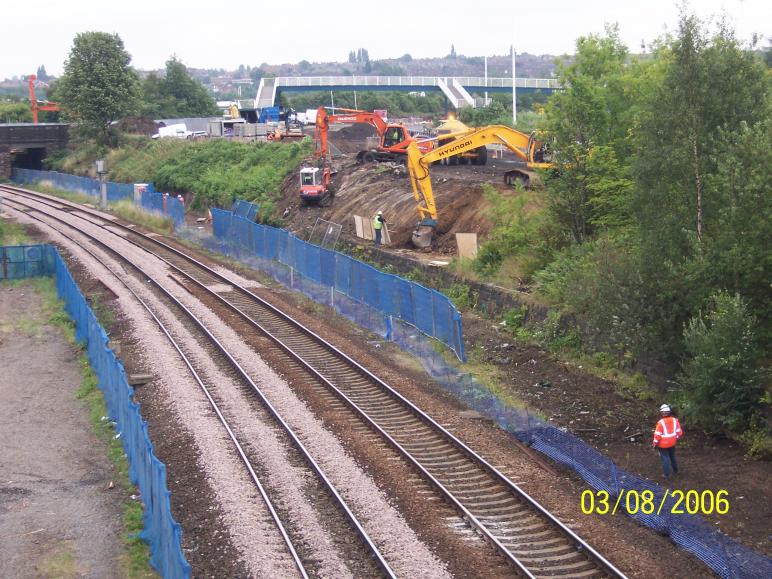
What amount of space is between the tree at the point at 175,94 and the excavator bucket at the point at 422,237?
245ft

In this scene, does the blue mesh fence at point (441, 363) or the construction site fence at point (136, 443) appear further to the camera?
the blue mesh fence at point (441, 363)

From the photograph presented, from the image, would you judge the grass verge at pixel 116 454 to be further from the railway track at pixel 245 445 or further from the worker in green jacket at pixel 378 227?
the worker in green jacket at pixel 378 227

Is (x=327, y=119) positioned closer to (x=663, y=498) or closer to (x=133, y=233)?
(x=133, y=233)

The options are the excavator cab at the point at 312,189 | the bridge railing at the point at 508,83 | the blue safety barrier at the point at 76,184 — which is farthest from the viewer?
the bridge railing at the point at 508,83

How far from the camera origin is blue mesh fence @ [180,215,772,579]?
13.1 metres

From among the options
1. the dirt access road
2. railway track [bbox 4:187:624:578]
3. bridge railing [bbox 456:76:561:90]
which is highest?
bridge railing [bbox 456:76:561:90]

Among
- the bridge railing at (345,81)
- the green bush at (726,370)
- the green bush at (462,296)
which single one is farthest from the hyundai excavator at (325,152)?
the bridge railing at (345,81)

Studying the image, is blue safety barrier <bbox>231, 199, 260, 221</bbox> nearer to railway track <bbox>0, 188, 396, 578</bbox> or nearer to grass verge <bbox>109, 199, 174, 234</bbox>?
grass verge <bbox>109, 199, 174, 234</bbox>

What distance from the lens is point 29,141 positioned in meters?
84.6

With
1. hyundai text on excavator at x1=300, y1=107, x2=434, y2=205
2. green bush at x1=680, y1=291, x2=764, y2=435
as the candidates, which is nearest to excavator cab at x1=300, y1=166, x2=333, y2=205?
hyundai text on excavator at x1=300, y1=107, x2=434, y2=205

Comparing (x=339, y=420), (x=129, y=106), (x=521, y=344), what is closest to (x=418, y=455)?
(x=339, y=420)

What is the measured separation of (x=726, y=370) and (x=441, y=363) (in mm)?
8119

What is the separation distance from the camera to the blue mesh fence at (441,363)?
42.9ft
